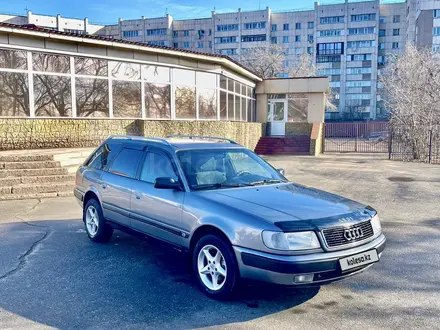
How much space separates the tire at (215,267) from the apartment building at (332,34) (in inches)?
2782

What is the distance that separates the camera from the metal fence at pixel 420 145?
773 inches

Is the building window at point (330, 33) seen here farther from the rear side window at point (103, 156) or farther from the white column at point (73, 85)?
the rear side window at point (103, 156)

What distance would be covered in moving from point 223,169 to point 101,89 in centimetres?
1158

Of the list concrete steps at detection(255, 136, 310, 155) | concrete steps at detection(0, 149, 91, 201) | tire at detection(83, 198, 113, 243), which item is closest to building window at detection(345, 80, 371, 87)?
concrete steps at detection(255, 136, 310, 155)

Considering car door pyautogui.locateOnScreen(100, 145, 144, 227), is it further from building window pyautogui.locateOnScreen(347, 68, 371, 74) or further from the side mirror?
building window pyautogui.locateOnScreen(347, 68, 371, 74)

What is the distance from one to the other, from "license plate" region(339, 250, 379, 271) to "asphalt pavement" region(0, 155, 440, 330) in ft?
1.52

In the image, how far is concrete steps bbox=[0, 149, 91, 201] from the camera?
9.88m

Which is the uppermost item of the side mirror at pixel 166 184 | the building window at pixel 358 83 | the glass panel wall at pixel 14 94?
the building window at pixel 358 83

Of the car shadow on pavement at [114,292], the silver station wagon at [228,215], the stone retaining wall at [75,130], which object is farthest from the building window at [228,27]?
the car shadow on pavement at [114,292]

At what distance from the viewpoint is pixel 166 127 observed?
1620 cm

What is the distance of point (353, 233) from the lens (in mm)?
3951

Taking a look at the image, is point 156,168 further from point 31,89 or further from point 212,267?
point 31,89

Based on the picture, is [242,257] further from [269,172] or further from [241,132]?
[241,132]

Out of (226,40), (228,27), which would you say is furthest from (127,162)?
(228,27)
